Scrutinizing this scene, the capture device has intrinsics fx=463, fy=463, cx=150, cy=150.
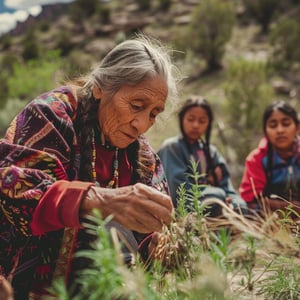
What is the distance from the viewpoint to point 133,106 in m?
1.77

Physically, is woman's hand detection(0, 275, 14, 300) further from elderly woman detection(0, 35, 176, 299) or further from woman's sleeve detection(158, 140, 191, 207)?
woman's sleeve detection(158, 140, 191, 207)

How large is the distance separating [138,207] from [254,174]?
320 cm

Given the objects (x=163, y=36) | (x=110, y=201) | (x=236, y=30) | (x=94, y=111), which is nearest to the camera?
(x=110, y=201)

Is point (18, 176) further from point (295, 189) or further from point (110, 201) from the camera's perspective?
point (295, 189)

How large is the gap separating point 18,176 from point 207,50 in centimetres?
1955

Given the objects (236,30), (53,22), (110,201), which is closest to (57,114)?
(110,201)

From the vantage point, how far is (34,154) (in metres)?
1.50

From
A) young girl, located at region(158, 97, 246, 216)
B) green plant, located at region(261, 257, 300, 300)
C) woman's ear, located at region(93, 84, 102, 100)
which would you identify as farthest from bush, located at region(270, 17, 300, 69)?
green plant, located at region(261, 257, 300, 300)

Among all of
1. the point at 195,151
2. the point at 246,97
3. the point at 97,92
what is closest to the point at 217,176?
the point at 195,151

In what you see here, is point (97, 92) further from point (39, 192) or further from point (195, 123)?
point (195, 123)

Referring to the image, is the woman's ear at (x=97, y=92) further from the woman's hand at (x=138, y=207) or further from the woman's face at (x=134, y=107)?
the woman's hand at (x=138, y=207)

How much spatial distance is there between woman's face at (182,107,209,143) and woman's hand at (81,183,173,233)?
132 inches

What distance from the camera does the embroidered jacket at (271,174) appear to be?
4.15 m

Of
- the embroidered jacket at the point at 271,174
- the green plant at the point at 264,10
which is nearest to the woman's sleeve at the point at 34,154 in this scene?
the embroidered jacket at the point at 271,174
